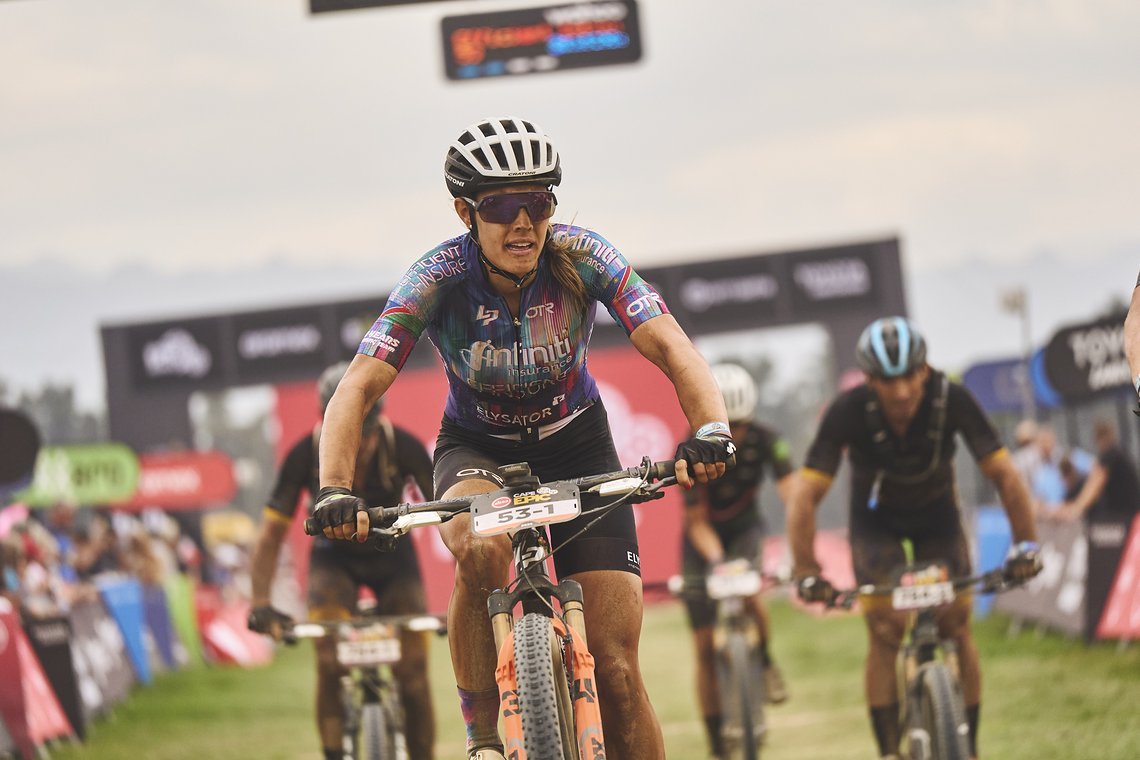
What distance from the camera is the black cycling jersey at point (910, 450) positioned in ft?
27.7

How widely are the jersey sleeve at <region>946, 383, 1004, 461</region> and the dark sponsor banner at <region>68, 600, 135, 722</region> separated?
29.6 ft

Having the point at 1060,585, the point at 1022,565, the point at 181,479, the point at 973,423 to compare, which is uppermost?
the point at 973,423

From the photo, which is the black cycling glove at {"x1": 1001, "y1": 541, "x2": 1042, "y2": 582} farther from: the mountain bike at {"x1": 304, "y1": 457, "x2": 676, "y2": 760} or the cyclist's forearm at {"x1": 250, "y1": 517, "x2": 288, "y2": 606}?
the cyclist's forearm at {"x1": 250, "y1": 517, "x2": 288, "y2": 606}

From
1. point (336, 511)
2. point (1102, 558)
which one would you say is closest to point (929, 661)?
point (336, 511)

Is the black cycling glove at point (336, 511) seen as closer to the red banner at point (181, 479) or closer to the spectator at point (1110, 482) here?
the spectator at point (1110, 482)

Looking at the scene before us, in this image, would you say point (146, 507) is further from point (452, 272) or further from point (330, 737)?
point (452, 272)

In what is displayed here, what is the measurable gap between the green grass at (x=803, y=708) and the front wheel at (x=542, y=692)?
548 centimetres

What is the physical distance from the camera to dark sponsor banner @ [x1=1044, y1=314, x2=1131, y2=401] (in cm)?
1545

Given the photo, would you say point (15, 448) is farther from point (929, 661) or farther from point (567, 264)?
point (567, 264)

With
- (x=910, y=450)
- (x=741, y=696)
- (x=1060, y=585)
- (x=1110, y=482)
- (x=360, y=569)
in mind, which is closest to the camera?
(x=910, y=450)

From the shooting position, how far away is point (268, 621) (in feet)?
28.0

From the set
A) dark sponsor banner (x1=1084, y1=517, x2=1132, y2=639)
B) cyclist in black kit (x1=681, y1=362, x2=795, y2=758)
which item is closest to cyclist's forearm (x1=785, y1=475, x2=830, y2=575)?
cyclist in black kit (x1=681, y1=362, x2=795, y2=758)

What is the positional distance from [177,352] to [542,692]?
26.1 meters

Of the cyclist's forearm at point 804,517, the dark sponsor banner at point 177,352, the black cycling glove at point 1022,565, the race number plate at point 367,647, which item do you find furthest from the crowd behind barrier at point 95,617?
the black cycling glove at point 1022,565
